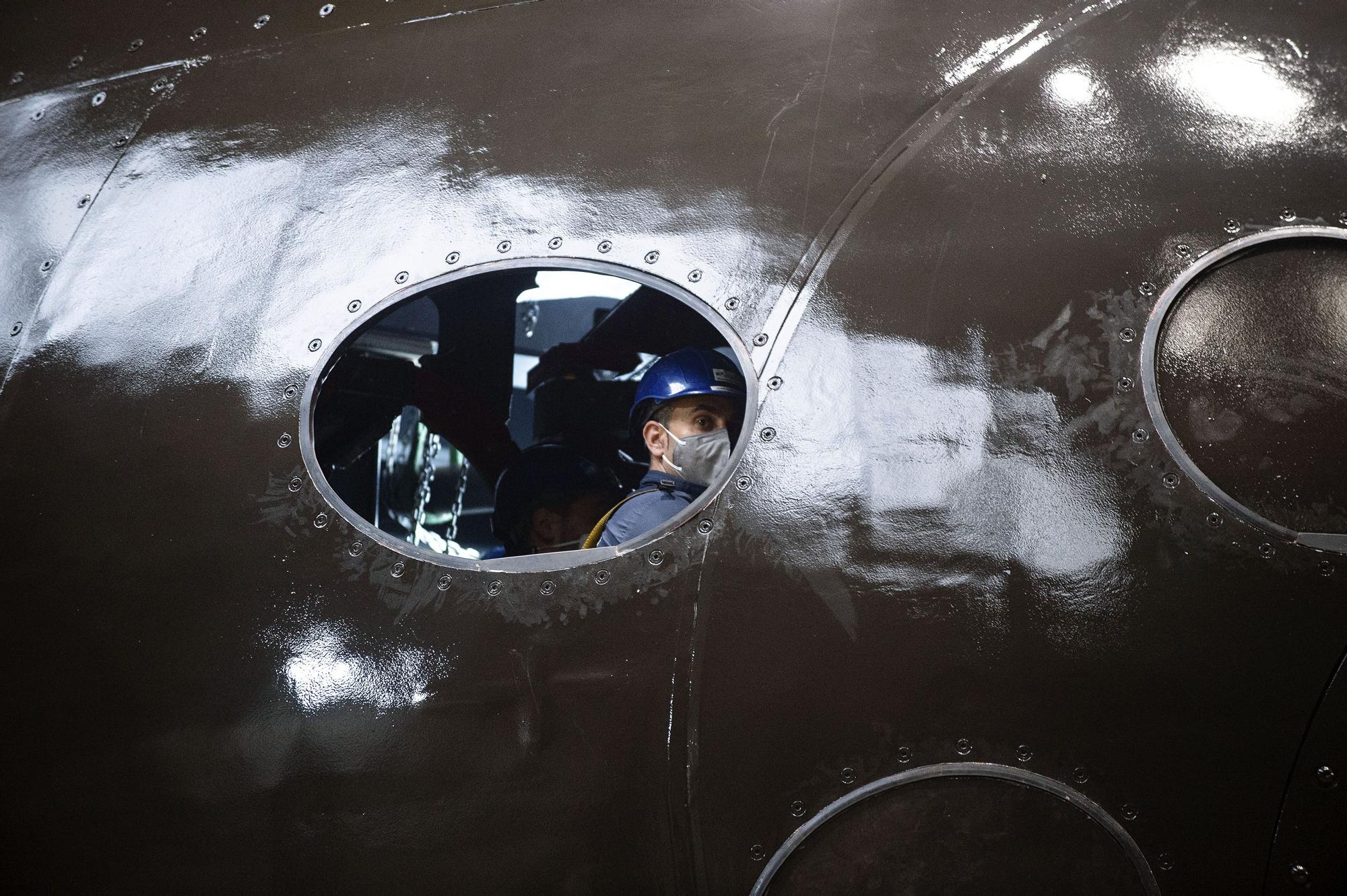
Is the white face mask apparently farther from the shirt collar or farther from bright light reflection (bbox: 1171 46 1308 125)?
bright light reflection (bbox: 1171 46 1308 125)

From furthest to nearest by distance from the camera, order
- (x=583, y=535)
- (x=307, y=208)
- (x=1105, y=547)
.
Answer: (x=583, y=535), (x=307, y=208), (x=1105, y=547)

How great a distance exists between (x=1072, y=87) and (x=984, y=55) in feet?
0.74

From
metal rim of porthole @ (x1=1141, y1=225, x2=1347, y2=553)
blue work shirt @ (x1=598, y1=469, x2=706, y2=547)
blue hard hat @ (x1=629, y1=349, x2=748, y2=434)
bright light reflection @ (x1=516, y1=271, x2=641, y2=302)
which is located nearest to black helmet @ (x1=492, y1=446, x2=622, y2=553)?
bright light reflection @ (x1=516, y1=271, x2=641, y2=302)

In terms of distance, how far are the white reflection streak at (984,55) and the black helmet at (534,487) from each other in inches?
110

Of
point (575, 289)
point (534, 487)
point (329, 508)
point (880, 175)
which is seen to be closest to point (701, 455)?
point (880, 175)

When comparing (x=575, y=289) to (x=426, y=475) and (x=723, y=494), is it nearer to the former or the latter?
(x=426, y=475)

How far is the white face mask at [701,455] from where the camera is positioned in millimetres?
3291

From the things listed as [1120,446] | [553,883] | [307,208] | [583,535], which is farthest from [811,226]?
[583,535]

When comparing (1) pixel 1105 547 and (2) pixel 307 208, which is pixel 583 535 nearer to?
(2) pixel 307 208

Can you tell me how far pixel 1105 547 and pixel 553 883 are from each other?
135 centimetres

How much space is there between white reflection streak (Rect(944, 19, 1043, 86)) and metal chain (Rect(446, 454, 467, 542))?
15.5 feet

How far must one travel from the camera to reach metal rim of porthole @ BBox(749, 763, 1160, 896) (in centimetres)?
224

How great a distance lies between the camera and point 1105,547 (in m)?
2.29

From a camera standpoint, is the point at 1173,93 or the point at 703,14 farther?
the point at 703,14
